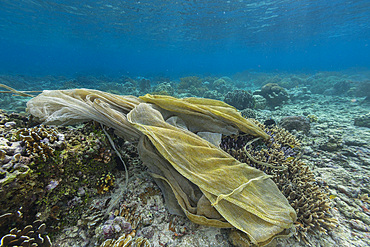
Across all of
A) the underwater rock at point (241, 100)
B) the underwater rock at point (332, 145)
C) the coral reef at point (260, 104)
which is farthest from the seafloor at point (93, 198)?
the coral reef at point (260, 104)

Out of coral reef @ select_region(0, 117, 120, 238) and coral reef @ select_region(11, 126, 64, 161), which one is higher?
coral reef @ select_region(11, 126, 64, 161)

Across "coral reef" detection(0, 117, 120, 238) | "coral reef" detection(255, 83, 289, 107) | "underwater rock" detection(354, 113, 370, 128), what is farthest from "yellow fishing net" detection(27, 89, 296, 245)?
"coral reef" detection(255, 83, 289, 107)

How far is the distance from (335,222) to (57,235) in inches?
162

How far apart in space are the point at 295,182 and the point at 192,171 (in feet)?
6.96

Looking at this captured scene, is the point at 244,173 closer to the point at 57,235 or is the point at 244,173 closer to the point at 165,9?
the point at 57,235

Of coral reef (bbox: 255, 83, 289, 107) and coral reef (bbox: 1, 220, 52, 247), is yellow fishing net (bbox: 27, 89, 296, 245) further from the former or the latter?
coral reef (bbox: 255, 83, 289, 107)

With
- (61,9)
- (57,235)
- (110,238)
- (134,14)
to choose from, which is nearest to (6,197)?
(57,235)

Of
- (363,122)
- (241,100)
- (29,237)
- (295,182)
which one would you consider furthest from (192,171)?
(241,100)

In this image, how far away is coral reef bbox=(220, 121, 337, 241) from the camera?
2350 millimetres

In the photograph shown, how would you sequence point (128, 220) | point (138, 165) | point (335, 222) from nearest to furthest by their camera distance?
point (128, 220)
point (335, 222)
point (138, 165)

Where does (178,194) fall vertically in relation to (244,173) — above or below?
below

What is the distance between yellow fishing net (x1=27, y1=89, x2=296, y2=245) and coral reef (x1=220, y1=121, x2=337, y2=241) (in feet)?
1.65

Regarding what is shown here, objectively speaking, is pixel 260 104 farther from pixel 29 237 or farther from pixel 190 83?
pixel 29 237

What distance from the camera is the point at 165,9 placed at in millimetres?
25312
